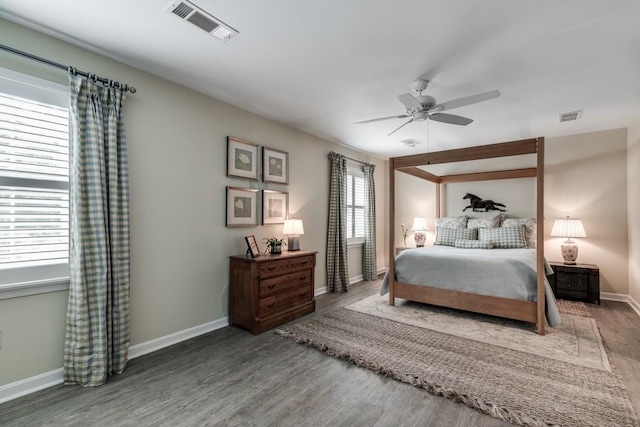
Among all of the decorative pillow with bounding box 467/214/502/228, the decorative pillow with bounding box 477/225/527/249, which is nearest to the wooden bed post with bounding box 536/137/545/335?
the decorative pillow with bounding box 477/225/527/249

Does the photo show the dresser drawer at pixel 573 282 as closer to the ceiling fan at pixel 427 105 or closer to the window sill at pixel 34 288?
the ceiling fan at pixel 427 105

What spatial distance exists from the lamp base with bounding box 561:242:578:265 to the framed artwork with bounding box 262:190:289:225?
4.17 m

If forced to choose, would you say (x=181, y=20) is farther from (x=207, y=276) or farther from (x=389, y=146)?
(x=389, y=146)

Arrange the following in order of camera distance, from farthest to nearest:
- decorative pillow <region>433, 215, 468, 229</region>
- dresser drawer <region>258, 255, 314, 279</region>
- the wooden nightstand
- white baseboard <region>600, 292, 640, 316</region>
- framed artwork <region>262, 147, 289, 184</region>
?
decorative pillow <region>433, 215, 468, 229</region> → the wooden nightstand → white baseboard <region>600, 292, 640, 316</region> → framed artwork <region>262, 147, 289, 184</region> → dresser drawer <region>258, 255, 314, 279</region>

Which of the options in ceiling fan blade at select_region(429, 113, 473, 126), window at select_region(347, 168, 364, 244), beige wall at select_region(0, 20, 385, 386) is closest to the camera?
beige wall at select_region(0, 20, 385, 386)

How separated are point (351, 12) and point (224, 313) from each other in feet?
10.3

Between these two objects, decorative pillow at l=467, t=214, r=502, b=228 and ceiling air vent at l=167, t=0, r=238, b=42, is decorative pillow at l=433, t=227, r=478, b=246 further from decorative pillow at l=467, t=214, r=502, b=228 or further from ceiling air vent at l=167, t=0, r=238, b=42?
ceiling air vent at l=167, t=0, r=238, b=42

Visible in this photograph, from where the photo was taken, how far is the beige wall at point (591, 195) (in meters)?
4.52

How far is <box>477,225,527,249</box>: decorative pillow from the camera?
4691 millimetres

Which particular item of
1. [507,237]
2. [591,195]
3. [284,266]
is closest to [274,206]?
[284,266]

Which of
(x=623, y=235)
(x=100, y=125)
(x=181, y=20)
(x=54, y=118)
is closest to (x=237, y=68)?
(x=181, y=20)

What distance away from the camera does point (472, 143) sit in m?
5.34

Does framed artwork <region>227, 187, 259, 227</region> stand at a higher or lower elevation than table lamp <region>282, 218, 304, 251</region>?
higher

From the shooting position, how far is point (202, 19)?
6.81 ft
